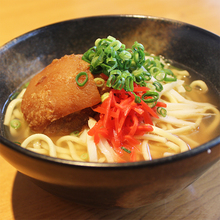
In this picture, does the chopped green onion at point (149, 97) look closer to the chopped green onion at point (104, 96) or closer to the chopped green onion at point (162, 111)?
the chopped green onion at point (162, 111)

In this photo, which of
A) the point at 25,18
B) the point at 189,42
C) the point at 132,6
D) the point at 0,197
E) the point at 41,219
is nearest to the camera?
the point at 41,219

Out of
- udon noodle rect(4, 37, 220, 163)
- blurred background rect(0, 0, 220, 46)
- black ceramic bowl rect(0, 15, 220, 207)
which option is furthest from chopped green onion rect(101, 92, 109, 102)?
blurred background rect(0, 0, 220, 46)

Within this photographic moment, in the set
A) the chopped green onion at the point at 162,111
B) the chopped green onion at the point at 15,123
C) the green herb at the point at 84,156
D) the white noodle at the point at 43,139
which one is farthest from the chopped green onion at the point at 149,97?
the chopped green onion at the point at 15,123

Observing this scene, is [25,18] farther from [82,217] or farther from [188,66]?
[82,217]

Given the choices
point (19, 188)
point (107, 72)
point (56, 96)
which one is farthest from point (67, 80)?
point (19, 188)

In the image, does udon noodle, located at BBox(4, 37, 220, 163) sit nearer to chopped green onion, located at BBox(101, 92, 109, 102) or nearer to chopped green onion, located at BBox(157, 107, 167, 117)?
chopped green onion, located at BBox(157, 107, 167, 117)
